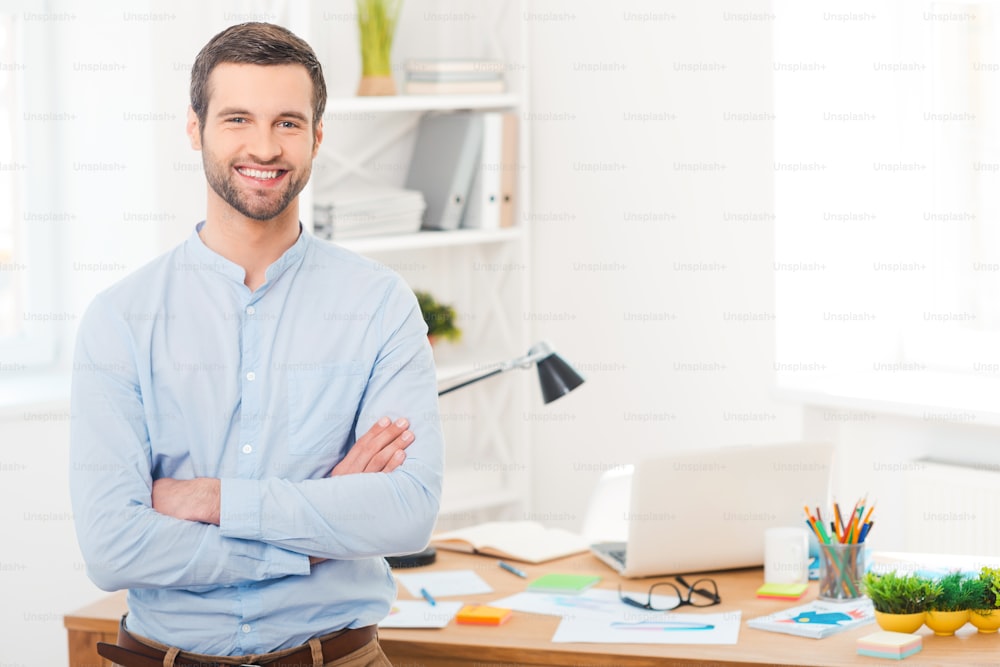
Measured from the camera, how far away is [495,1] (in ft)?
13.4

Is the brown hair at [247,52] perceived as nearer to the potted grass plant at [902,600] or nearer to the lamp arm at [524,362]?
the lamp arm at [524,362]

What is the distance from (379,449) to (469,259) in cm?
234

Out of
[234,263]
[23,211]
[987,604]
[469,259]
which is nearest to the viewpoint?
[234,263]

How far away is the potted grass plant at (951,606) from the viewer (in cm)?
218

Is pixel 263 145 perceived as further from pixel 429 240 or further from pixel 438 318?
pixel 438 318

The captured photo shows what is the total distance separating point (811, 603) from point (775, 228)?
4.81ft

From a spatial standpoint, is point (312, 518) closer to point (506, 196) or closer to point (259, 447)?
point (259, 447)

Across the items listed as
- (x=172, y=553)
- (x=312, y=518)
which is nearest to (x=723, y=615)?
(x=312, y=518)

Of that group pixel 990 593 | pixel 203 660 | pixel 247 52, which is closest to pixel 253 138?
pixel 247 52

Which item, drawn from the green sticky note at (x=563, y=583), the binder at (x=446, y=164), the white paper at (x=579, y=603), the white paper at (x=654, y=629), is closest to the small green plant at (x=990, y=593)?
the white paper at (x=654, y=629)

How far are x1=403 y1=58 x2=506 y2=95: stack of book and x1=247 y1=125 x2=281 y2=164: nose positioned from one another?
2.00m

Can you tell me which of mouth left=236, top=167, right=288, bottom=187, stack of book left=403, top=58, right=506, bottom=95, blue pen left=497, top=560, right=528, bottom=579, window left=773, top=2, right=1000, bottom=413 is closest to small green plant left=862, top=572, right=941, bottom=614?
blue pen left=497, top=560, right=528, bottom=579

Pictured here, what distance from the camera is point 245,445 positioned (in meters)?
1.92

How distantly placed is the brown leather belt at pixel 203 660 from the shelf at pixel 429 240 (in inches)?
73.2
